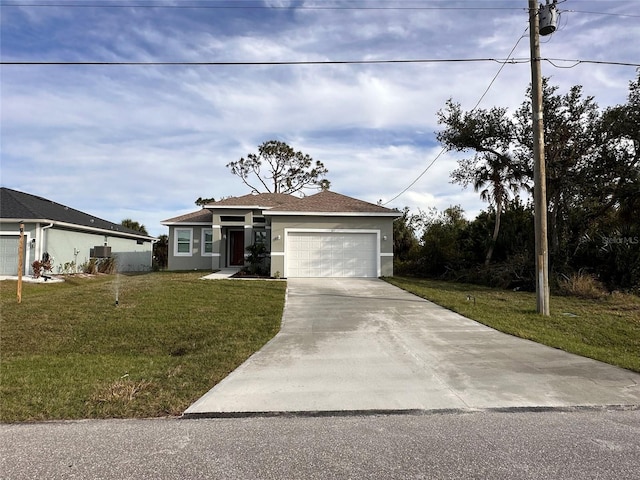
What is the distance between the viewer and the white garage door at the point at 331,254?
18.0 meters

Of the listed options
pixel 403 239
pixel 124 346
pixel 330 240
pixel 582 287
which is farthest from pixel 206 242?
pixel 582 287

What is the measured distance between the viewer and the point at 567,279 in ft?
47.9

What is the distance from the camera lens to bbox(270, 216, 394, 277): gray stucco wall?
18.0 meters

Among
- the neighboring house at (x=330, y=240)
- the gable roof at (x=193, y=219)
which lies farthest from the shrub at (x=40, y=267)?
the neighboring house at (x=330, y=240)

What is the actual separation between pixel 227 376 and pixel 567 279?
13.2 meters

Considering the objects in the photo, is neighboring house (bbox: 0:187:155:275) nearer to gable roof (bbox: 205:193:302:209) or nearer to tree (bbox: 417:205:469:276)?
gable roof (bbox: 205:193:302:209)

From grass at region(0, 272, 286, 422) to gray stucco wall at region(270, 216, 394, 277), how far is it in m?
5.04

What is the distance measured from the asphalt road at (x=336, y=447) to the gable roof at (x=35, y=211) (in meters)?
17.4

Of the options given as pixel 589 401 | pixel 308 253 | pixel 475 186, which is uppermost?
pixel 475 186

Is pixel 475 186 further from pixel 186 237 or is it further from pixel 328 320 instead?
pixel 186 237

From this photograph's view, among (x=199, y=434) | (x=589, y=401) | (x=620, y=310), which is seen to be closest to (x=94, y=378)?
(x=199, y=434)

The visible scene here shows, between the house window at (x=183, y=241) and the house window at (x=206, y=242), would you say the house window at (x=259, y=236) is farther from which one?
the house window at (x=183, y=241)

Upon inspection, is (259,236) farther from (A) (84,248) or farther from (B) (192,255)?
(A) (84,248)

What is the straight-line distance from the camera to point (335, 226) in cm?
1809
